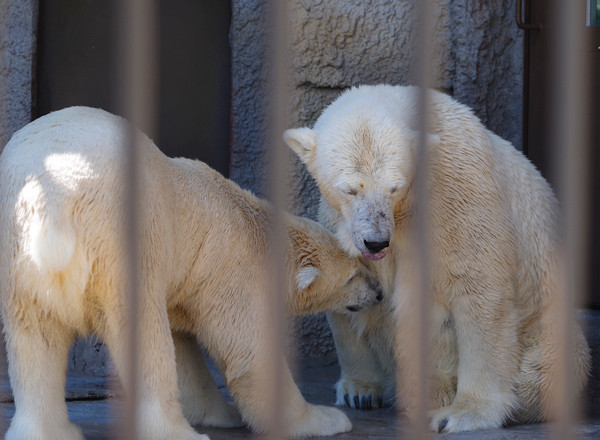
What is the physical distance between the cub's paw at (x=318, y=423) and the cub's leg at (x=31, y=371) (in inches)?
32.2

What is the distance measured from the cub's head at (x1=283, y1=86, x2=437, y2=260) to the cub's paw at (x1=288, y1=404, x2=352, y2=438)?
0.55 m

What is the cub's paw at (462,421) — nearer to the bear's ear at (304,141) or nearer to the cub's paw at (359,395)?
the cub's paw at (359,395)

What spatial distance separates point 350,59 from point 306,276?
1664 millimetres

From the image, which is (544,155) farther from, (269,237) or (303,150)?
(269,237)

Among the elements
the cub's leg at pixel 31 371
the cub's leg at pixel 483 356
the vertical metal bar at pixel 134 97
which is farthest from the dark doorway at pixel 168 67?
the vertical metal bar at pixel 134 97

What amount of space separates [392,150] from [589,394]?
1.74 metres

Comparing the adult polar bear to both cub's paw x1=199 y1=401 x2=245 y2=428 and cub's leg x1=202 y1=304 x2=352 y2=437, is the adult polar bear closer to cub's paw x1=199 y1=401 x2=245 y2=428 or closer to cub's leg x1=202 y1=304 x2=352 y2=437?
cub's leg x1=202 y1=304 x2=352 y2=437

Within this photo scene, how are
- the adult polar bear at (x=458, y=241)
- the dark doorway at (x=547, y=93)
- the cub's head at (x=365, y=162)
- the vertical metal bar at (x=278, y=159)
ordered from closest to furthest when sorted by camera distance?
the vertical metal bar at (x=278, y=159), the cub's head at (x=365, y=162), the adult polar bear at (x=458, y=241), the dark doorway at (x=547, y=93)

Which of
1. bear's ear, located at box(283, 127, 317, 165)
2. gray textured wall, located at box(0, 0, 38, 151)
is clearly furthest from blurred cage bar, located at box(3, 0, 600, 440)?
gray textured wall, located at box(0, 0, 38, 151)

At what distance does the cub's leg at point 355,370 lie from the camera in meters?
3.85

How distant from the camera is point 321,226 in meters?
3.51

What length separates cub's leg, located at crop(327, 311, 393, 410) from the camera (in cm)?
385

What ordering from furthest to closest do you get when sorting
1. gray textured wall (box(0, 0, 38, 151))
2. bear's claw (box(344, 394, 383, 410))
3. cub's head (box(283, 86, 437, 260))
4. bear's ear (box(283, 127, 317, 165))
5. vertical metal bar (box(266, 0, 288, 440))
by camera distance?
gray textured wall (box(0, 0, 38, 151)) < bear's claw (box(344, 394, 383, 410)) < bear's ear (box(283, 127, 317, 165)) < cub's head (box(283, 86, 437, 260)) < vertical metal bar (box(266, 0, 288, 440))

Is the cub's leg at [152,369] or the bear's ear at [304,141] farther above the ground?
the bear's ear at [304,141]
